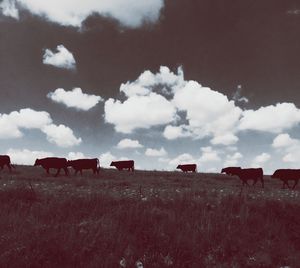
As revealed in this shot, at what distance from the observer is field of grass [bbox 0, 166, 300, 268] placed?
1105 cm

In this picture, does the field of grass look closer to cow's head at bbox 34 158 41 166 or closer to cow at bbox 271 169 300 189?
cow at bbox 271 169 300 189

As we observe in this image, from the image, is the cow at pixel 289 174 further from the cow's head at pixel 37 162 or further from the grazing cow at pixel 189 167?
the grazing cow at pixel 189 167

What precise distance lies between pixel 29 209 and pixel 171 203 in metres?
5.22

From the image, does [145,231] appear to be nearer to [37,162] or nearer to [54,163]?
[54,163]

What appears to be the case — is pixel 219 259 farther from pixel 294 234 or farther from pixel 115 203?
pixel 115 203

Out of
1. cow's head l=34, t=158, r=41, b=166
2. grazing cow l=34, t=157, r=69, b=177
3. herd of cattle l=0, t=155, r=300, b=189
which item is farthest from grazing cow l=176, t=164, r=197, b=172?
grazing cow l=34, t=157, r=69, b=177

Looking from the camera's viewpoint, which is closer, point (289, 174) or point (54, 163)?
point (289, 174)

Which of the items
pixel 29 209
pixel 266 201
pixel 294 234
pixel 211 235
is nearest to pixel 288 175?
pixel 266 201

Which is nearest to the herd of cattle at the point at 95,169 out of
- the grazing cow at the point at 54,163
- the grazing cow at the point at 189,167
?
the grazing cow at the point at 54,163

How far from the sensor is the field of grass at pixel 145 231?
435 inches

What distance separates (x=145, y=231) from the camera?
12656mm

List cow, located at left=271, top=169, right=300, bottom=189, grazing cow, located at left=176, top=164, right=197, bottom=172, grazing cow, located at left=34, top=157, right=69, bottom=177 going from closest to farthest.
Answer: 1. cow, located at left=271, top=169, right=300, bottom=189
2. grazing cow, located at left=34, top=157, right=69, bottom=177
3. grazing cow, located at left=176, top=164, right=197, bottom=172

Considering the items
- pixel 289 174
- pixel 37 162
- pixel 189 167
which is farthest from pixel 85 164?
pixel 189 167

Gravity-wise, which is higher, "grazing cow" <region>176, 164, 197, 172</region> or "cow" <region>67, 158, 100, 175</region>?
"grazing cow" <region>176, 164, 197, 172</region>
